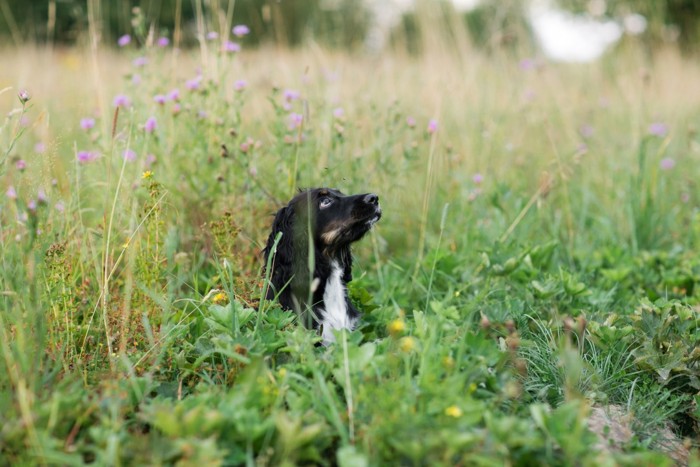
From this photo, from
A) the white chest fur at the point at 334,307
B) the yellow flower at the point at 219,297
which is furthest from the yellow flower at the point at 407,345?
the yellow flower at the point at 219,297

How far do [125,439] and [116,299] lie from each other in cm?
119

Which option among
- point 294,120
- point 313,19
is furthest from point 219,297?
point 313,19

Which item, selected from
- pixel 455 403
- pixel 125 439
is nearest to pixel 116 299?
pixel 125 439

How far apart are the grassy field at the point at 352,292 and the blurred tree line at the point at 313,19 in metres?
0.50

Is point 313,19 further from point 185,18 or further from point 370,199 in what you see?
point 185,18

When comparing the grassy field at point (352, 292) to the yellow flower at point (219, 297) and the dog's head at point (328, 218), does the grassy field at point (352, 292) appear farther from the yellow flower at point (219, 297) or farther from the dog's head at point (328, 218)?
the dog's head at point (328, 218)

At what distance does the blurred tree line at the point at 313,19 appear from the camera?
17.2 ft

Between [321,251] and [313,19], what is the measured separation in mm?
4889

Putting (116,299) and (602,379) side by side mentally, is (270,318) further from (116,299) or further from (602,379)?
(602,379)

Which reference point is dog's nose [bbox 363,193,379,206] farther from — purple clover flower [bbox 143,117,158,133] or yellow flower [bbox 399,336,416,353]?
purple clover flower [bbox 143,117,158,133]

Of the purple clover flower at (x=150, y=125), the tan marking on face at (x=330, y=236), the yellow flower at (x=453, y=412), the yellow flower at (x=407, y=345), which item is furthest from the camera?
the purple clover flower at (x=150, y=125)

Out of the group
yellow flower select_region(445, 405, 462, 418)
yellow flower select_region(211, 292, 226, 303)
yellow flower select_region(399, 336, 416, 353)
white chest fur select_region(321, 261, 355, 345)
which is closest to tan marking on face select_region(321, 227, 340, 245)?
white chest fur select_region(321, 261, 355, 345)

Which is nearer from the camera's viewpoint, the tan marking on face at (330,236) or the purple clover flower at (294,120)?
the tan marking on face at (330,236)

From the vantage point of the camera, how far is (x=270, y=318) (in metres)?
2.49
